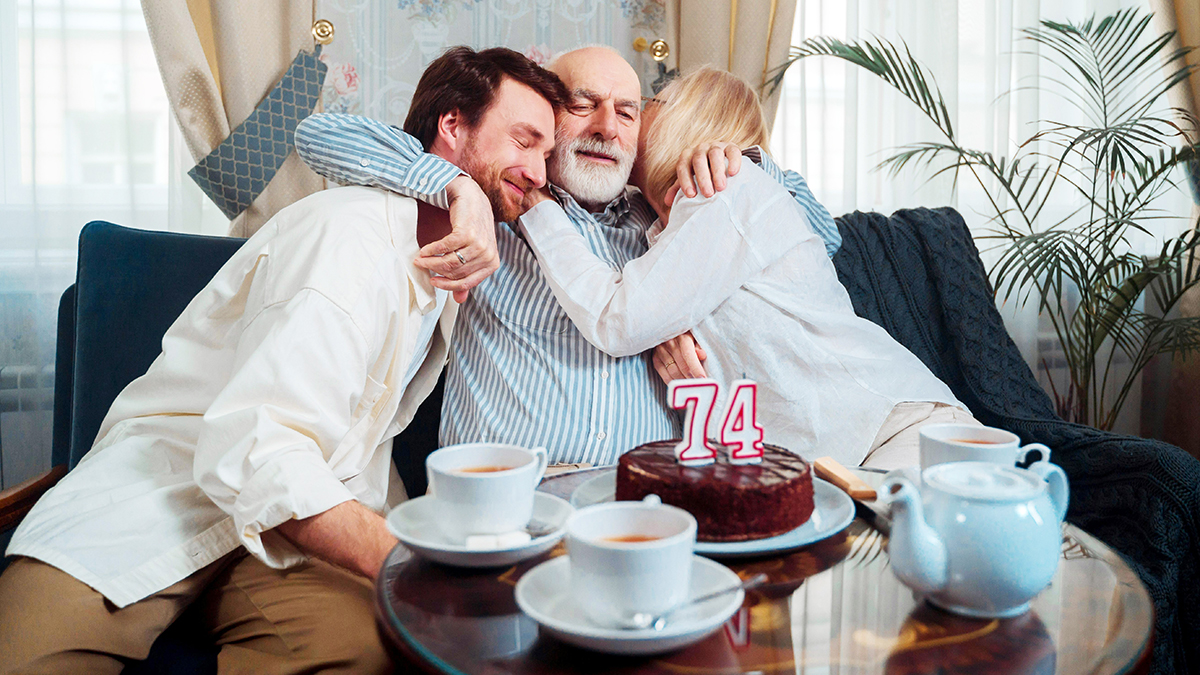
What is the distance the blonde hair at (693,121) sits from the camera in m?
1.81

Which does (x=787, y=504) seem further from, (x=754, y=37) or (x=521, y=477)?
(x=754, y=37)

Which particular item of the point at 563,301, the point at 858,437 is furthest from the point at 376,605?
the point at 858,437

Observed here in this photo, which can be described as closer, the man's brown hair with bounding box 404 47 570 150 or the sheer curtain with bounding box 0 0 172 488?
the man's brown hair with bounding box 404 47 570 150

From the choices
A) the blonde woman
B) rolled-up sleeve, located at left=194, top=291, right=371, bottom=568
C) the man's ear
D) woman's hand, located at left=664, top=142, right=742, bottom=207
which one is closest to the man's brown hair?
the man's ear

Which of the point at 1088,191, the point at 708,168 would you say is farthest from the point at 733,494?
the point at 1088,191

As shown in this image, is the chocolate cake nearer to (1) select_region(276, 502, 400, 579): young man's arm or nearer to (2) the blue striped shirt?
(1) select_region(276, 502, 400, 579): young man's arm

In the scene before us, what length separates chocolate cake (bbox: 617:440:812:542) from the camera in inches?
34.6

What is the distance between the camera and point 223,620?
4.12 feet

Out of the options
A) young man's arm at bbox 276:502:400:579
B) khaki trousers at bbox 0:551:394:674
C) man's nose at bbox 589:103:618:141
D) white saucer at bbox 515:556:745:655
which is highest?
man's nose at bbox 589:103:618:141

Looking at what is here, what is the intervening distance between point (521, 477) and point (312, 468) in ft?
1.35

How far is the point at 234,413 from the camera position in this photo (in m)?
1.12

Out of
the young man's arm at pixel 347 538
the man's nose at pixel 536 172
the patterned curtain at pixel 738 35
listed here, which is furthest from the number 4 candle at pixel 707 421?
the patterned curtain at pixel 738 35

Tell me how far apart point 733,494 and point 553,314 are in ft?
2.78

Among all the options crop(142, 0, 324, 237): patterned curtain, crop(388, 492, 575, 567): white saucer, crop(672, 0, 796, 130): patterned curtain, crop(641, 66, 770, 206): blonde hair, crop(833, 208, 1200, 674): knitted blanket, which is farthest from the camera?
crop(672, 0, 796, 130): patterned curtain
